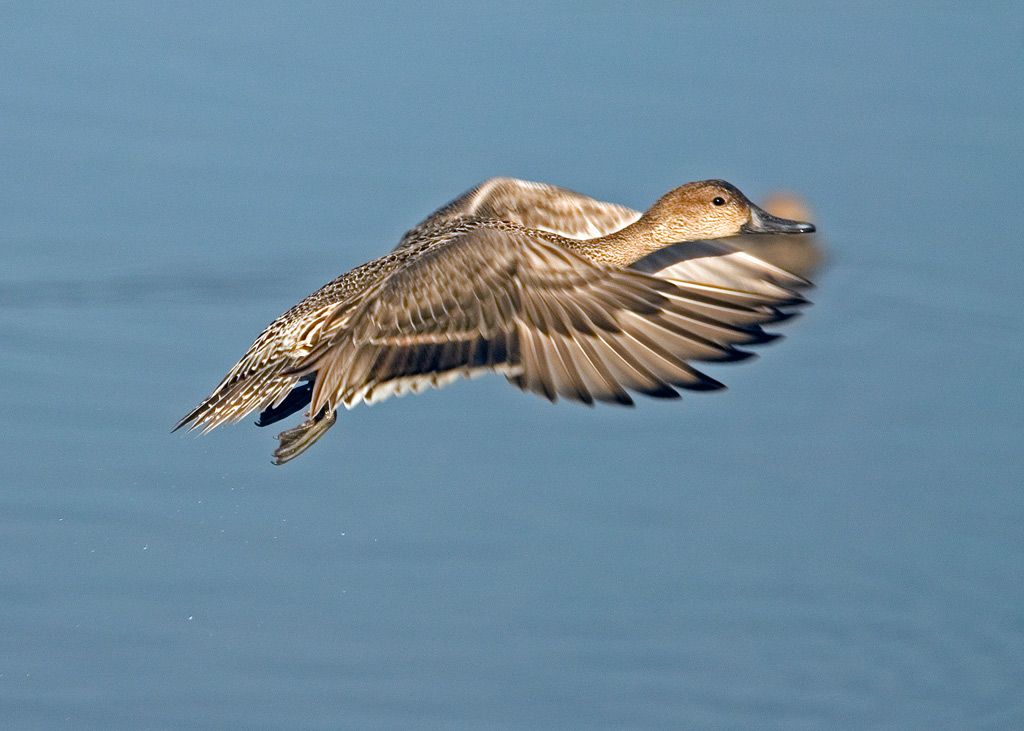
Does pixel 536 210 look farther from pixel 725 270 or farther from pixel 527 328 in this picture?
pixel 527 328

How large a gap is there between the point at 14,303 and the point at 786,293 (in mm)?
3217

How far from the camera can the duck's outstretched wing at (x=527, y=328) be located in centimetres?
409

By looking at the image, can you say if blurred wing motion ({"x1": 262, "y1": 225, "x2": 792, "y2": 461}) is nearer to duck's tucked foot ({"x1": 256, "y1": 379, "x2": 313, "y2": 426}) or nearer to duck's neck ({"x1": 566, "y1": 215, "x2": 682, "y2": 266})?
duck's tucked foot ({"x1": 256, "y1": 379, "x2": 313, "y2": 426})

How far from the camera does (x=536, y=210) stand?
5.45 meters

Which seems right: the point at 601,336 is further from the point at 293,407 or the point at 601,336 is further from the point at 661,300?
the point at 293,407

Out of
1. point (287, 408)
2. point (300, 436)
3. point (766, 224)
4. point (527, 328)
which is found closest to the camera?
point (527, 328)

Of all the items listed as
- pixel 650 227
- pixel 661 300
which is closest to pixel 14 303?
pixel 650 227

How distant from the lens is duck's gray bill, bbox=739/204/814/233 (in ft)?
16.8

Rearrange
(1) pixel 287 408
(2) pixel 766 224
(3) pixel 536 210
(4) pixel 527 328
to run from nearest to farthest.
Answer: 1. (4) pixel 527 328
2. (1) pixel 287 408
3. (2) pixel 766 224
4. (3) pixel 536 210

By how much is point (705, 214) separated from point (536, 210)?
Answer: 667mm

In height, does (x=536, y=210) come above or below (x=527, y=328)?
above

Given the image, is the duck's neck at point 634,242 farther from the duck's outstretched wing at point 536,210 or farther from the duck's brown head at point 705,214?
the duck's outstretched wing at point 536,210

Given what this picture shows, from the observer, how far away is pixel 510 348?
418 centimetres

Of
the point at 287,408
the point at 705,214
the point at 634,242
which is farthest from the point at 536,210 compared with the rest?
the point at 287,408
